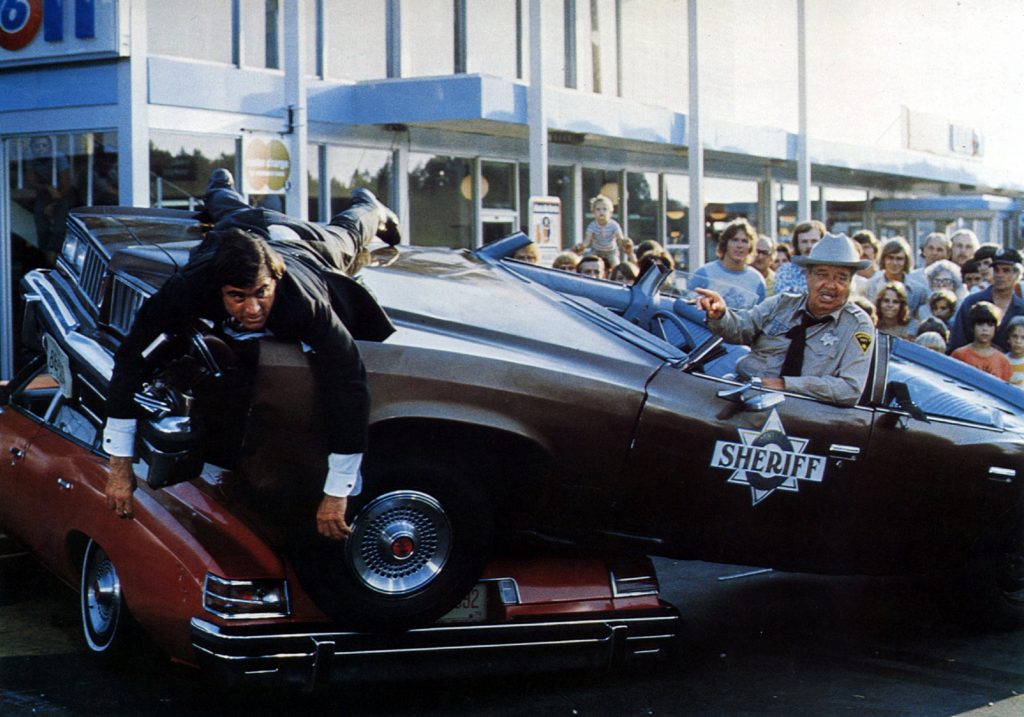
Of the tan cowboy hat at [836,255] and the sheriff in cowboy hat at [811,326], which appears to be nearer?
the sheriff in cowboy hat at [811,326]

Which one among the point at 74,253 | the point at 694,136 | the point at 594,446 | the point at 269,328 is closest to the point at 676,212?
the point at 694,136

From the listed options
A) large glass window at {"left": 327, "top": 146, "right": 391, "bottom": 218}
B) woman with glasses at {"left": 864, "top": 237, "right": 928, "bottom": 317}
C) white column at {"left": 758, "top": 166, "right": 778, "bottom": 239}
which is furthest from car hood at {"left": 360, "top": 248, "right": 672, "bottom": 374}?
white column at {"left": 758, "top": 166, "right": 778, "bottom": 239}

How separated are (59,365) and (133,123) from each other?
11.2m

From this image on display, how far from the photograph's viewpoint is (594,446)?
5027 millimetres

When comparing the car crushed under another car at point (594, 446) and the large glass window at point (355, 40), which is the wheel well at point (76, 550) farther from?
Result: the large glass window at point (355, 40)

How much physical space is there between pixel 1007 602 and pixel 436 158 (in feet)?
55.1

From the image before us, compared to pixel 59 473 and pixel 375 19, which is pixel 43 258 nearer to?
pixel 375 19

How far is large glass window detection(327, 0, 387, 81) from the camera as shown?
20.5 m

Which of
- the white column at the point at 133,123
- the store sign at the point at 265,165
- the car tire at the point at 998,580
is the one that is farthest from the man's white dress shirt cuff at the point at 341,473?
the white column at the point at 133,123

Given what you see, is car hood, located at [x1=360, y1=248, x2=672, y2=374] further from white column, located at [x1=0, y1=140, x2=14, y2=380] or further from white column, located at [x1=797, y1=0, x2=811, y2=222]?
white column, located at [x1=797, y1=0, x2=811, y2=222]

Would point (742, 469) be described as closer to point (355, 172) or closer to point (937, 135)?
point (355, 172)

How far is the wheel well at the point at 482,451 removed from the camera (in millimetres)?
4852

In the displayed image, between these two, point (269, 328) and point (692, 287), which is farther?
point (692, 287)

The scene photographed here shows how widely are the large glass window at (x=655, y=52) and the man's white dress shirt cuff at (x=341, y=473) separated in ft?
76.1
